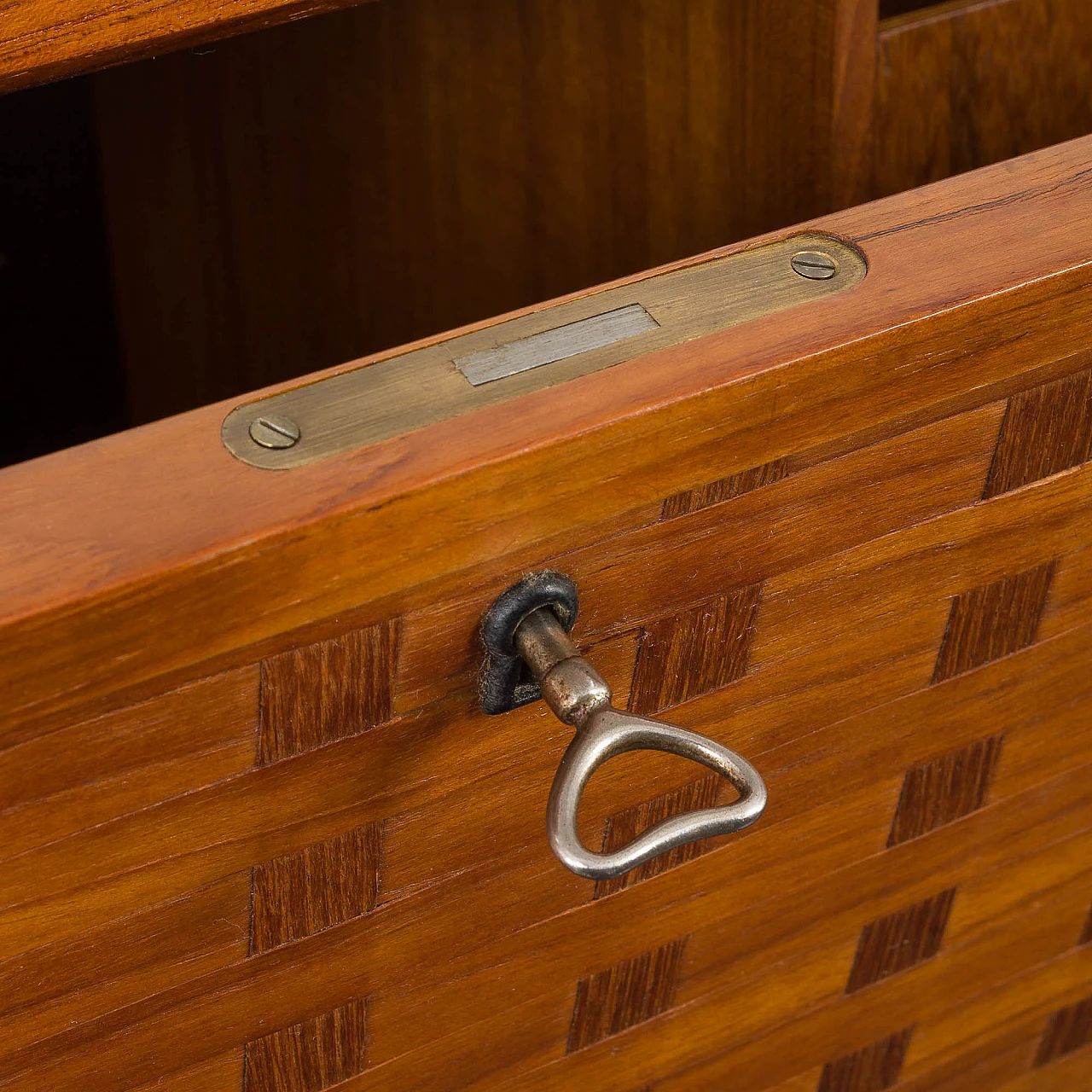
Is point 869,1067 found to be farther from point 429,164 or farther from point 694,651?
point 429,164

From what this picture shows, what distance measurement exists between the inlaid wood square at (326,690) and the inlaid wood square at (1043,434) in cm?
20

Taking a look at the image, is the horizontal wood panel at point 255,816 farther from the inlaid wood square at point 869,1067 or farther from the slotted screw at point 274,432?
the inlaid wood square at point 869,1067

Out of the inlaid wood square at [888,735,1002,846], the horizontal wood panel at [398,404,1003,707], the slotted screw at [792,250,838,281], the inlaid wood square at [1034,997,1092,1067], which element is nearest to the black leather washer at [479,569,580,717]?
the horizontal wood panel at [398,404,1003,707]

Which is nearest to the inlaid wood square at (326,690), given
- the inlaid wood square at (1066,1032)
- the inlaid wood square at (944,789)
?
the inlaid wood square at (944,789)

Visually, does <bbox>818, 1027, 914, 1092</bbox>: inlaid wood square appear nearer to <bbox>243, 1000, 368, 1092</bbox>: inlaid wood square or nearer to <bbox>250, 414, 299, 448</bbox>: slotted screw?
<bbox>243, 1000, 368, 1092</bbox>: inlaid wood square

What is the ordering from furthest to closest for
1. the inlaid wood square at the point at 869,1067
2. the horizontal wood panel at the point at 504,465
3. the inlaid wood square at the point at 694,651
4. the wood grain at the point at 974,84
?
the inlaid wood square at the point at 869,1067 → the wood grain at the point at 974,84 → the inlaid wood square at the point at 694,651 → the horizontal wood panel at the point at 504,465

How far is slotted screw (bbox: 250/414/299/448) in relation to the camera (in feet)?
1.20

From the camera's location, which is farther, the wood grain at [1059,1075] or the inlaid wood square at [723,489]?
the wood grain at [1059,1075]

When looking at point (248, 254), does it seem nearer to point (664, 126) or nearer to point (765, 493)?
point (664, 126)

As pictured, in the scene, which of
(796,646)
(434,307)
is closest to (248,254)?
(434,307)

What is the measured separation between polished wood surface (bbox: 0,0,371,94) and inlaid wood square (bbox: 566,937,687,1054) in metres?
0.33

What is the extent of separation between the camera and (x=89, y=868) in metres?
0.37

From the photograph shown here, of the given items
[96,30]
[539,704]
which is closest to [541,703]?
[539,704]

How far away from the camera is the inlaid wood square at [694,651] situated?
43cm
